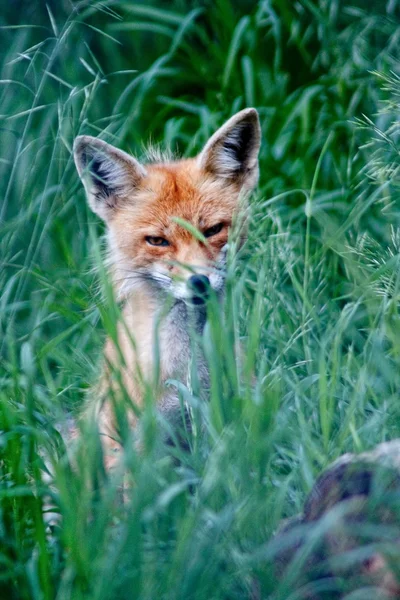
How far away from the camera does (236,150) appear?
4109 millimetres

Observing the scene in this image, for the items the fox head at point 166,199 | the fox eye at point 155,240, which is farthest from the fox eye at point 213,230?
the fox eye at point 155,240

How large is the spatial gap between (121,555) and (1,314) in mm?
1280

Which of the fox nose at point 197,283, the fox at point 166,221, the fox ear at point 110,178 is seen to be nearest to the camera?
the fox nose at point 197,283

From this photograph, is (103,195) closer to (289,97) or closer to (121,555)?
(289,97)

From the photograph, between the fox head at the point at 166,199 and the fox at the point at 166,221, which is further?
the fox head at the point at 166,199

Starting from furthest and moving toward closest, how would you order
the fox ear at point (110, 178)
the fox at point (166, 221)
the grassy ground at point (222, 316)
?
the fox ear at point (110, 178) < the fox at point (166, 221) < the grassy ground at point (222, 316)

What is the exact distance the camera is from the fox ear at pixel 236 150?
3.98m

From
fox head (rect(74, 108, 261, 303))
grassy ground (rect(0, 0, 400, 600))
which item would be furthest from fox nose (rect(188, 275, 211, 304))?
fox head (rect(74, 108, 261, 303))

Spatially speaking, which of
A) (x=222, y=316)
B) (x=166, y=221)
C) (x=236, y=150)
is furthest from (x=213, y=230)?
(x=222, y=316)

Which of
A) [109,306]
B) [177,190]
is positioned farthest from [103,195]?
[109,306]

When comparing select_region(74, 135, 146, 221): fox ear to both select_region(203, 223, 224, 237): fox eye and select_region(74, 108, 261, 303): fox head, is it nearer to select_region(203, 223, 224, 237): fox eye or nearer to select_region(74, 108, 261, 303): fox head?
select_region(74, 108, 261, 303): fox head

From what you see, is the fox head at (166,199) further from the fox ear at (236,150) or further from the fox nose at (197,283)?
the fox nose at (197,283)

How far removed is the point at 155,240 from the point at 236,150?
59 cm

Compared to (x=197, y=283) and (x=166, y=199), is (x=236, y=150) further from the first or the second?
(x=197, y=283)
